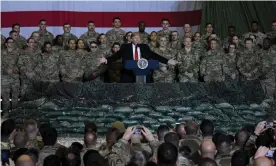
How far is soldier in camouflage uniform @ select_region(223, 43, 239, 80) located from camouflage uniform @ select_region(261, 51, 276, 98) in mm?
565

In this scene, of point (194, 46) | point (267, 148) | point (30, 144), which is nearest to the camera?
point (267, 148)

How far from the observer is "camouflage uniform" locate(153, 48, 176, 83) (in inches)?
571

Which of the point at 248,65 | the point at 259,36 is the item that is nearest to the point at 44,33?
the point at 248,65

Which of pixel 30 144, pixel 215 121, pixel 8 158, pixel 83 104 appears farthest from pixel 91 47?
pixel 8 158

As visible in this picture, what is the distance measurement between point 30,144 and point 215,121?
4671 mm

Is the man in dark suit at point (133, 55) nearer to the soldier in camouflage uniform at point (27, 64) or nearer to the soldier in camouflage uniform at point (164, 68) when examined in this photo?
the soldier in camouflage uniform at point (164, 68)

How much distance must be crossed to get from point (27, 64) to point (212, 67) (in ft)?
10.4

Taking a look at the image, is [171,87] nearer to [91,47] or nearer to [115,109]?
[115,109]

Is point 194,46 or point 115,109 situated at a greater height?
point 194,46

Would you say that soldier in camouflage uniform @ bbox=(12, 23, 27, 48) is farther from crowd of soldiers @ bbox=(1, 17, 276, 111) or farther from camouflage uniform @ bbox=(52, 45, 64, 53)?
camouflage uniform @ bbox=(52, 45, 64, 53)

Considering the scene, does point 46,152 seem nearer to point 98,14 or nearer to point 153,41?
point 153,41

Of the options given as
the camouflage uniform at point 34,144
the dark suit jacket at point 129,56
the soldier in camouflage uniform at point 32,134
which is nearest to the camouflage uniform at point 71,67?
the dark suit jacket at point 129,56

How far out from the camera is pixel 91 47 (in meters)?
14.6

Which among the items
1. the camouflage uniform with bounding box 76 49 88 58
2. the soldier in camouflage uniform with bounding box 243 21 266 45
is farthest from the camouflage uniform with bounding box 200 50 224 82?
the camouflage uniform with bounding box 76 49 88 58
